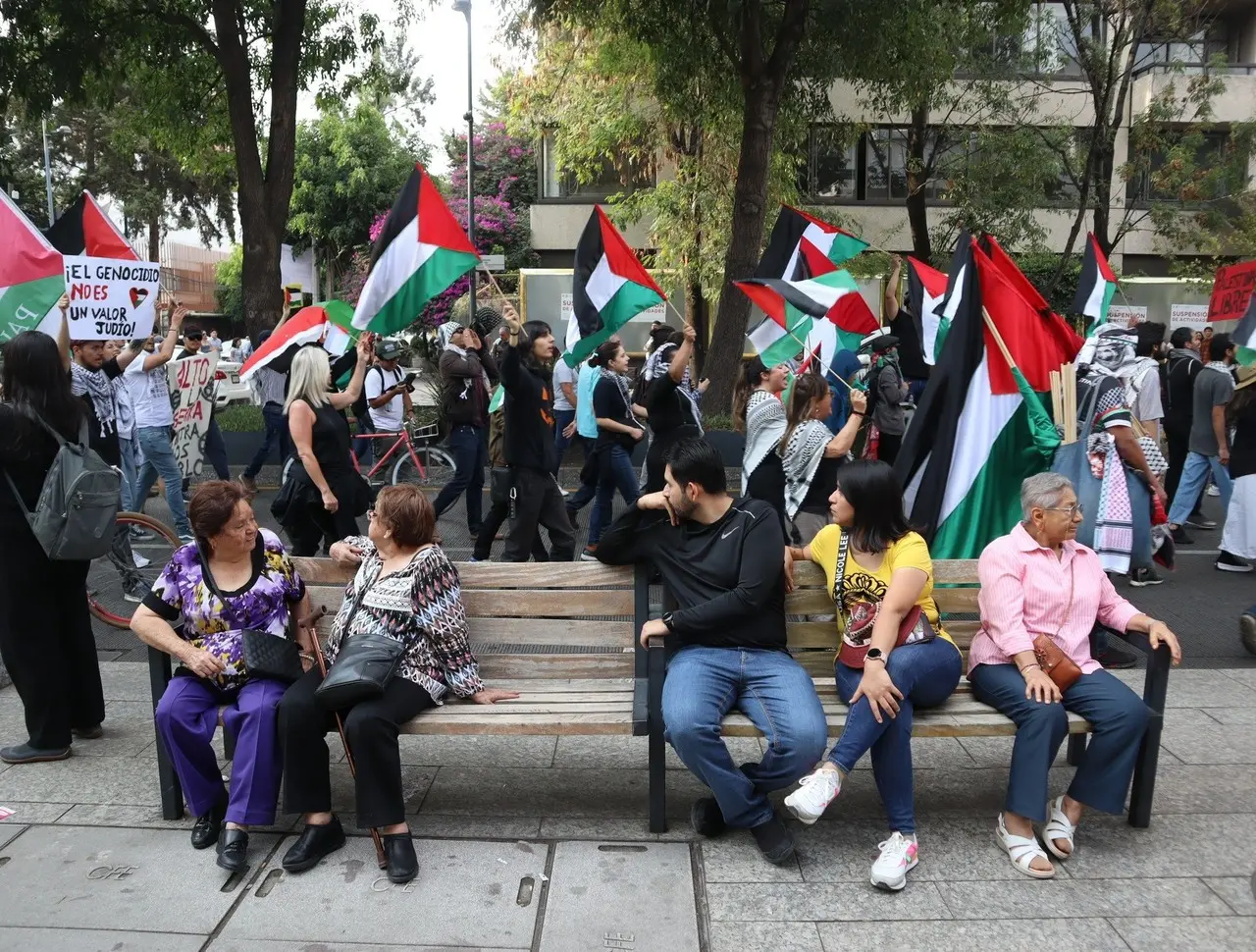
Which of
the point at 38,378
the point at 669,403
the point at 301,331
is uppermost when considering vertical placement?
the point at 301,331

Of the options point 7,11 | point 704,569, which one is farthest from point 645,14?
point 704,569

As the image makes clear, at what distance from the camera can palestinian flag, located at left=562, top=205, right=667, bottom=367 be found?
23.5 feet

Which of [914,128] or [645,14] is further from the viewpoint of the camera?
[914,128]

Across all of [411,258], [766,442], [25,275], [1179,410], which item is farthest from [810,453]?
[1179,410]

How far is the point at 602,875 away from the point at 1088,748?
69.8 inches

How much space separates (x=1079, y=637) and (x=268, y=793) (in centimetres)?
299

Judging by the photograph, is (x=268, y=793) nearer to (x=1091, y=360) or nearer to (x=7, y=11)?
(x=1091, y=360)

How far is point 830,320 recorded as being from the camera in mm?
A: 7516

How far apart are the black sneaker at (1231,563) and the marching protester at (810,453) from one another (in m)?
4.02

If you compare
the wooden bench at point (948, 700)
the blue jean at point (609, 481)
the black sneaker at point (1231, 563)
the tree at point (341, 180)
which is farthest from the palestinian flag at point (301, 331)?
the tree at point (341, 180)

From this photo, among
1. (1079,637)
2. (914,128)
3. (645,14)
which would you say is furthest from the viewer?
(914,128)

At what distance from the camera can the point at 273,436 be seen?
1208cm

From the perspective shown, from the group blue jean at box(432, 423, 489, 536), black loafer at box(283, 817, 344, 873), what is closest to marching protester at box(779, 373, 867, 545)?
black loafer at box(283, 817, 344, 873)

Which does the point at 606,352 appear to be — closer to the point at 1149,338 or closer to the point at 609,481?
the point at 609,481
